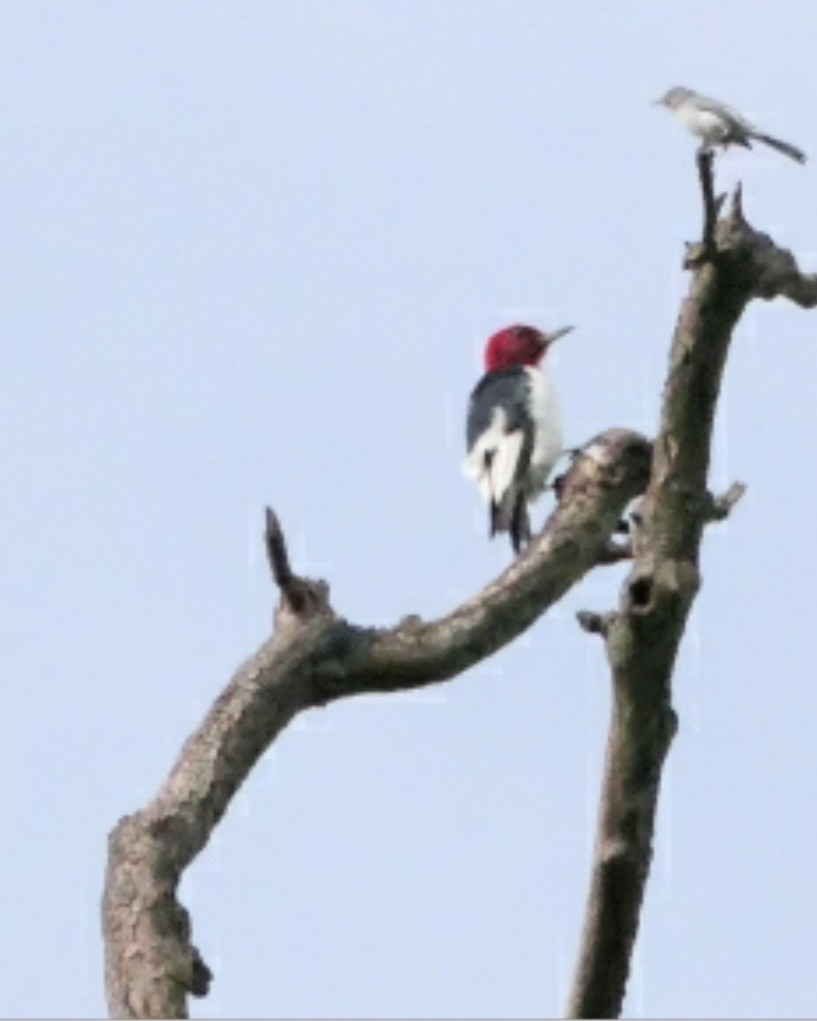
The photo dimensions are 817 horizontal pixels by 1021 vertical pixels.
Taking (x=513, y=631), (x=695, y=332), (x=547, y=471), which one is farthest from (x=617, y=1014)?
(x=547, y=471)

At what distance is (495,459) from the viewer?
39.9 ft

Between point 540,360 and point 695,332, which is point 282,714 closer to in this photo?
point 695,332

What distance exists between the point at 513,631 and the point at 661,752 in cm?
48

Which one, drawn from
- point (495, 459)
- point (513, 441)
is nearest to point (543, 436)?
point (513, 441)

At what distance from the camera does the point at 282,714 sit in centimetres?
597

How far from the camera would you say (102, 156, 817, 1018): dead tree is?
5.51 m

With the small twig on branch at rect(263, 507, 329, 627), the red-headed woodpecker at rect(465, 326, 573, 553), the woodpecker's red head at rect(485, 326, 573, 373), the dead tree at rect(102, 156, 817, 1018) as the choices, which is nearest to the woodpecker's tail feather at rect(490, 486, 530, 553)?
the red-headed woodpecker at rect(465, 326, 573, 553)

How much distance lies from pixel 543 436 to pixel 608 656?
5908 millimetres

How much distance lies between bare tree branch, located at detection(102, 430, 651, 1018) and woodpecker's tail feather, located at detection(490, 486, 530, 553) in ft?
15.0

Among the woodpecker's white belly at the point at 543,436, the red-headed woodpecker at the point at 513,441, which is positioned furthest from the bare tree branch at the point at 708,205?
the woodpecker's white belly at the point at 543,436

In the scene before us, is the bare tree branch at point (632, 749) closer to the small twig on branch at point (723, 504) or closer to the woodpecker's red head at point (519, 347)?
the small twig on branch at point (723, 504)

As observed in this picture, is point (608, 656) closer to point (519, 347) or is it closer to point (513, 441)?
point (513, 441)

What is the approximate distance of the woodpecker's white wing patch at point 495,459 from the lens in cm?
1188

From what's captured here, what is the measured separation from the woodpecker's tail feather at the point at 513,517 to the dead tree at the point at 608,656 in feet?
15.8
